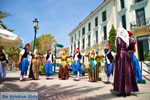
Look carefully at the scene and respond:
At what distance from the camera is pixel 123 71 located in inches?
130

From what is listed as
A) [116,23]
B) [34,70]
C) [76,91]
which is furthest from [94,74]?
[116,23]

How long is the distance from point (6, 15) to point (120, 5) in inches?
675

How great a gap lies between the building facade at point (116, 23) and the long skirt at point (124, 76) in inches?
513

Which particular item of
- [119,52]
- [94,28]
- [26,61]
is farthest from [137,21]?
[26,61]

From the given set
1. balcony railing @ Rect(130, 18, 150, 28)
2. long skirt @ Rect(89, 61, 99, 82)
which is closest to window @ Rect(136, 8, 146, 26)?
balcony railing @ Rect(130, 18, 150, 28)

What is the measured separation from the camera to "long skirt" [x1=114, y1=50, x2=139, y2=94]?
316 cm

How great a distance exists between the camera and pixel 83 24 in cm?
2912

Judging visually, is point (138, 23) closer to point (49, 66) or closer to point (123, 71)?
point (49, 66)

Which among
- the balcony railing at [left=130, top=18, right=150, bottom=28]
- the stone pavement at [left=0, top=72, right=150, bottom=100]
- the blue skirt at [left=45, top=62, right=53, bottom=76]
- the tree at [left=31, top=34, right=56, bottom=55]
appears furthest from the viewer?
the tree at [left=31, top=34, right=56, bottom=55]

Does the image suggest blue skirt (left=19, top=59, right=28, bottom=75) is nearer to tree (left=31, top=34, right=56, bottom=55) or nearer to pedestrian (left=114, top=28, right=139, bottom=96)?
pedestrian (left=114, top=28, right=139, bottom=96)

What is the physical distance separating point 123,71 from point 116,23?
56.2 ft

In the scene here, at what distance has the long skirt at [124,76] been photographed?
10.4 ft

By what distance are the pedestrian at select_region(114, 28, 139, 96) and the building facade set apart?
42.5ft

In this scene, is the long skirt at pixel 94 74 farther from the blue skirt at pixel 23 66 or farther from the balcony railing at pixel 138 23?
the balcony railing at pixel 138 23
